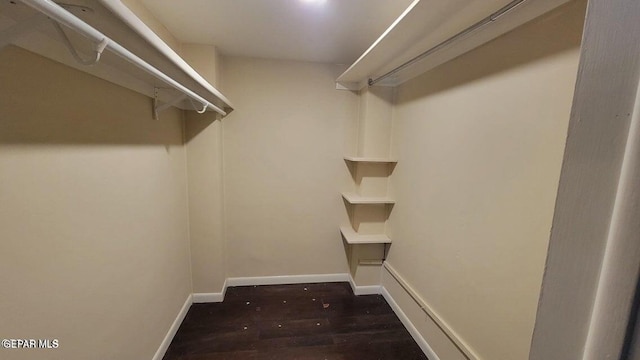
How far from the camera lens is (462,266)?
59.9 inches

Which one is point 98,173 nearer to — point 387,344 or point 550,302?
point 550,302

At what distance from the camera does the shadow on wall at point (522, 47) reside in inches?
37.6

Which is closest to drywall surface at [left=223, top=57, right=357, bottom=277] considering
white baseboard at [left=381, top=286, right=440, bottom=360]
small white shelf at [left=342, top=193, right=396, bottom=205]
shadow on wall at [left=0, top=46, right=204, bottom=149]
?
small white shelf at [left=342, top=193, right=396, bottom=205]

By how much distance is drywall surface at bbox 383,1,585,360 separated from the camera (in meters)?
1.03

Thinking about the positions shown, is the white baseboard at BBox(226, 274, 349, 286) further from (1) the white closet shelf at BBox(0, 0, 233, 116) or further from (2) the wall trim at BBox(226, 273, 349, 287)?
(1) the white closet shelf at BBox(0, 0, 233, 116)

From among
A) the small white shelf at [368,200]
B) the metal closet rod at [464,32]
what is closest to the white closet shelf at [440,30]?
the metal closet rod at [464,32]

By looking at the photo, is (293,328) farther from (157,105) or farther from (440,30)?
(440,30)

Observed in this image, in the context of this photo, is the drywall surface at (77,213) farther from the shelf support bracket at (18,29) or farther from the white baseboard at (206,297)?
the white baseboard at (206,297)

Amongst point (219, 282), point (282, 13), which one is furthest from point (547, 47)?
point (219, 282)

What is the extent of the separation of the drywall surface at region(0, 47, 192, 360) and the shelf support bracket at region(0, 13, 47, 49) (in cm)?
17

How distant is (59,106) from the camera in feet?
3.14

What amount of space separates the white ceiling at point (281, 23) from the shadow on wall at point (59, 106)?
68 cm

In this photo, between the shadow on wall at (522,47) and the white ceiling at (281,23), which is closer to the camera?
the shadow on wall at (522,47)

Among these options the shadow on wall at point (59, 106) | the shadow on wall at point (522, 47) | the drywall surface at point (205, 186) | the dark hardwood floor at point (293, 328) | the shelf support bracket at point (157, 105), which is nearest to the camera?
the shadow on wall at point (59, 106)
